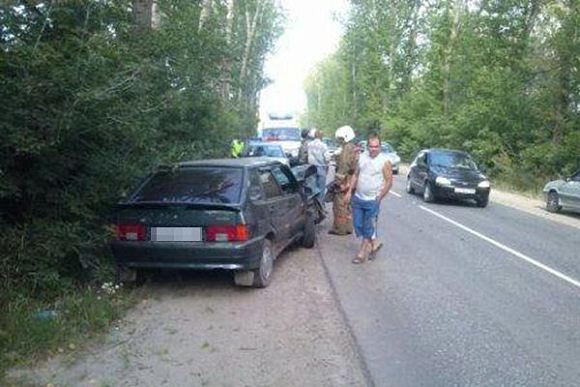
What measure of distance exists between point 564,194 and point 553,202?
2.77 feet

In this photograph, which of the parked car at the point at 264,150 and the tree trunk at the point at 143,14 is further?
the parked car at the point at 264,150

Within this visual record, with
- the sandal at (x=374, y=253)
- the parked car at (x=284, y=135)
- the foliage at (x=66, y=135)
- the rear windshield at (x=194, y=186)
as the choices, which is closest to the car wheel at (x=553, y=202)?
the sandal at (x=374, y=253)

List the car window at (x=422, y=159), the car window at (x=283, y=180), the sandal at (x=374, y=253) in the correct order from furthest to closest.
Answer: the car window at (x=422, y=159), the sandal at (x=374, y=253), the car window at (x=283, y=180)

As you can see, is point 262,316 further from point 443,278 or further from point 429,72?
point 429,72

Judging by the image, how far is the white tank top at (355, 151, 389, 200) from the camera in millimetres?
9359

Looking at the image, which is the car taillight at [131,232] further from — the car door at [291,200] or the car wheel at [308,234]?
the car wheel at [308,234]

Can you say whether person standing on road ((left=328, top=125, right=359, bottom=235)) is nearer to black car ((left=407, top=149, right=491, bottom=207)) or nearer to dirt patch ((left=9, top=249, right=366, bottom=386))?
dirt patch ((left=9, top=249, right=366, bottom=386))

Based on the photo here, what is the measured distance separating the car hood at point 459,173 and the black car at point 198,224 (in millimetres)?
11769

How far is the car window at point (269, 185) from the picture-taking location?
8.43 m

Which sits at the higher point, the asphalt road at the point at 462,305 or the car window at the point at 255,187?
the car window at the point at 255,187

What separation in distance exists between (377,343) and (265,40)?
44819 millimetres

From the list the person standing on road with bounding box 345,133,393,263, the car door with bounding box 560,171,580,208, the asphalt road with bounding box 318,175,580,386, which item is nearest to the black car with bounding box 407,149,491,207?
the car door with bounding box 560,171,580,208

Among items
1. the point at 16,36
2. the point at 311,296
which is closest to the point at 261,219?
the point at 311,296

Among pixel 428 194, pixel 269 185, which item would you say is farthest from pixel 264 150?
pixel 269 185
